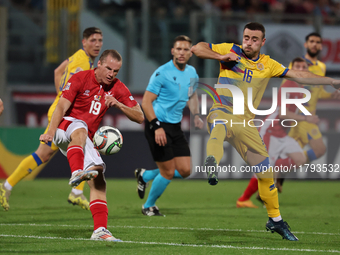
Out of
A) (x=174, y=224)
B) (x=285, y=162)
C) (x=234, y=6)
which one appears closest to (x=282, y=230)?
(x=174, y=224)

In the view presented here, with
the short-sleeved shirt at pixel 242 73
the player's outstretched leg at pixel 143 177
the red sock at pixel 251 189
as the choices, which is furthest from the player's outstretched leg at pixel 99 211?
the red sock at pixel 251 189

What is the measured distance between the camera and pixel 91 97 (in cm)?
537

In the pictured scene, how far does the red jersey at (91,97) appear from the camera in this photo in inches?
210

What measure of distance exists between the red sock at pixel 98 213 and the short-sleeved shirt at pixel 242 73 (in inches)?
60.4

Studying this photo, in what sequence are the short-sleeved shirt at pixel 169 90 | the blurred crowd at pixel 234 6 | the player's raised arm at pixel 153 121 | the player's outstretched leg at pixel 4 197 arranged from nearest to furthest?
the player's outstretched leg at pixel 4 197 < the player's raised arm at pixel 153 121 < the short-sleeved shirt at pixel 169 90 < the blurred crowd at pixel 234 6

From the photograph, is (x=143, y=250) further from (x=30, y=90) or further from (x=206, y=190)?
(x=30, y=90)

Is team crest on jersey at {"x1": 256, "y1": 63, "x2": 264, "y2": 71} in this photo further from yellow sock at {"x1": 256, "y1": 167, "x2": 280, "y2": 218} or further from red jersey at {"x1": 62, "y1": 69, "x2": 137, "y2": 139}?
red jersey at {"x1": 62, "y1": 69, "x2": 137, "y2": 139}

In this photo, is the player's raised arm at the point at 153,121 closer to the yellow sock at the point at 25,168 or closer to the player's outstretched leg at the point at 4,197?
the yellow sock at the point at 25,168

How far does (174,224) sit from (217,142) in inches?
61.3

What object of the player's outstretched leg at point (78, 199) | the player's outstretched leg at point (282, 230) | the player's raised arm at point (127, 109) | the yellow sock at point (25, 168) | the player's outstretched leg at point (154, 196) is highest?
the player's raised arm at point (127, 109)

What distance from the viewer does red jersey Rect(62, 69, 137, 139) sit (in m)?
5.32

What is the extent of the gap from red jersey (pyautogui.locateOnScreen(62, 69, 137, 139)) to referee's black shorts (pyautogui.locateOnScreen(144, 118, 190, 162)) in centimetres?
191

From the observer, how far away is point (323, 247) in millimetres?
4984

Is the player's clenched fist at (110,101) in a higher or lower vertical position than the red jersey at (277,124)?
higher
